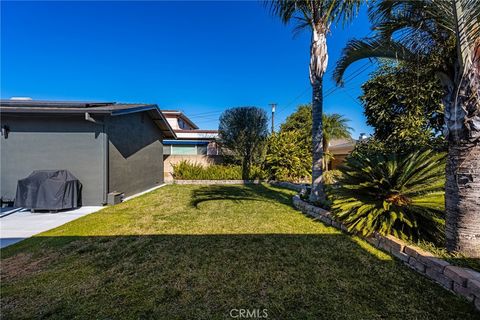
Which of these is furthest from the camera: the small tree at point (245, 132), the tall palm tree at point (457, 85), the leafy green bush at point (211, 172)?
the small tree at point (245, 132)

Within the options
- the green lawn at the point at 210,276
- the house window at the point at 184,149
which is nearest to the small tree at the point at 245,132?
the house window at the point at 184,149

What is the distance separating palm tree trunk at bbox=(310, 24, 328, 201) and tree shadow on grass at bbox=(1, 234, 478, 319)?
248 cm

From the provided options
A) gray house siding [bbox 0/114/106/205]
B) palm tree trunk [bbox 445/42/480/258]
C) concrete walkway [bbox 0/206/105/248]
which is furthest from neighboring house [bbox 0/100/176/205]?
palm tree trunk [bbox 445/42/480/258]

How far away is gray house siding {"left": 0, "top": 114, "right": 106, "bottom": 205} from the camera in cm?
727

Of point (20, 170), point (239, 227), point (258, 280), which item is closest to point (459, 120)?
point (258, 280)

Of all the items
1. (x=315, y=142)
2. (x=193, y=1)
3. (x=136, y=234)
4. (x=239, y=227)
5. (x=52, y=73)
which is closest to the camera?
(x=136, y=234)

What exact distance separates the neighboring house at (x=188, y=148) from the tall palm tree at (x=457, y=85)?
1281cm

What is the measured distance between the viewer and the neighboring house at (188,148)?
15328 mm

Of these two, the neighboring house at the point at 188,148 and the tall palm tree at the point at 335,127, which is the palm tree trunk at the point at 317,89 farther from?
the tall palm tree at the point at 335,127

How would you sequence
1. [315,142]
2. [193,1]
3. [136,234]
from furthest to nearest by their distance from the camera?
[193,1]
[315,142]
[136,234]

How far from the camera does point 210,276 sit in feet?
9.74

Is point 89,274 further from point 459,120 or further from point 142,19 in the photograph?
point 142,19

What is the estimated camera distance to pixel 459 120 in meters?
2.82

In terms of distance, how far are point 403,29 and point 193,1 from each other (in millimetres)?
8395
